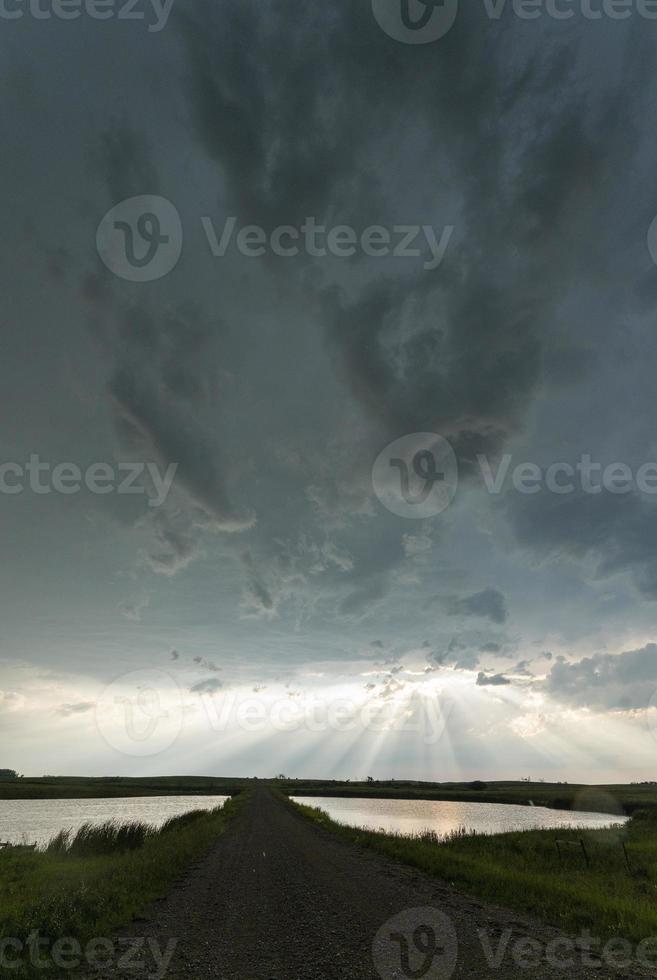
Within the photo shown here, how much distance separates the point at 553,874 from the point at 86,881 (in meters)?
16.2

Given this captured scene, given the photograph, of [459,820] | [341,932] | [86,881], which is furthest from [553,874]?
[459,820]

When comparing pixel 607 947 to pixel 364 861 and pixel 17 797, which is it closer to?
pixel 364 861

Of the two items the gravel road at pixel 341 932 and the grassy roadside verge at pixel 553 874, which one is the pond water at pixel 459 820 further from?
the gravel road at pixel 341 932

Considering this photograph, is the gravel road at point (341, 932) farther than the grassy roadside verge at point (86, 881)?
No

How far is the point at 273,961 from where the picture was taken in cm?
970

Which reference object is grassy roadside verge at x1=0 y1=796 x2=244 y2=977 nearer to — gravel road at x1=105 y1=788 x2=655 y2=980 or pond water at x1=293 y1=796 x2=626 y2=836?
gravel road at x1=105 y1=788 x2=655 y2=980

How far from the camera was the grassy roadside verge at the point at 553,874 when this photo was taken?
12.6 metres

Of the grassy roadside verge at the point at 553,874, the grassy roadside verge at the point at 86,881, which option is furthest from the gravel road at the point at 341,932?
the grassy roadside verge at the point at 553,874

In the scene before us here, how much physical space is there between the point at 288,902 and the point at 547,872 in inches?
447

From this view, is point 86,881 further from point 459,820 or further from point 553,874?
point 459,820

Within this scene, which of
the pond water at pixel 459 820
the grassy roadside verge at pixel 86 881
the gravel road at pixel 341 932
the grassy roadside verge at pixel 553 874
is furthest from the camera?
the pond water at pixel 459 820

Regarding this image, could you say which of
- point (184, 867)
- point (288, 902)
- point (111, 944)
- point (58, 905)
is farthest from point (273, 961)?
point (184, 867)

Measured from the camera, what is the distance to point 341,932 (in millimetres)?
11305

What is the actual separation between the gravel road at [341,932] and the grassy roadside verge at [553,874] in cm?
107
